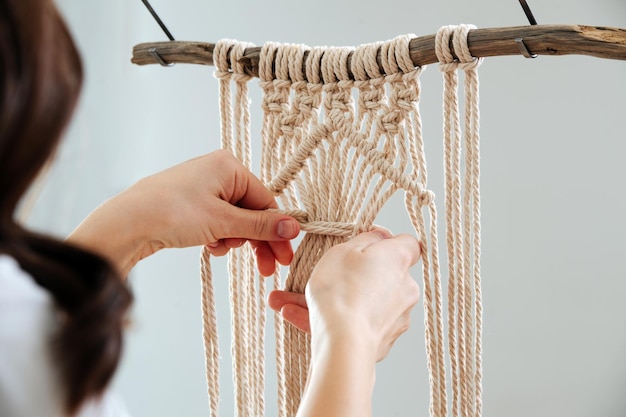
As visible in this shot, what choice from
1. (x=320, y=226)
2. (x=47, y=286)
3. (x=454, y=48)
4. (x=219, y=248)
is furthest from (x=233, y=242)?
(x=47, y=286)

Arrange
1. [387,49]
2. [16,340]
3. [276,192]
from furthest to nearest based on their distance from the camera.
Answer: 1. [276,192]
2. [387,49]
3. [16,340]

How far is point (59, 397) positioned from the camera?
496 millimetres

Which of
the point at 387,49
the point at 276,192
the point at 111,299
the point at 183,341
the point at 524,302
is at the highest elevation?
the point at 387,49

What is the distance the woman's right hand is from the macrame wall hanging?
0.06 m

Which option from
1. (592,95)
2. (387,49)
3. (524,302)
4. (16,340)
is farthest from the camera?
(524,302)

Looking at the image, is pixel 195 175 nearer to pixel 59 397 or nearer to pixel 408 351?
pixel 59 397

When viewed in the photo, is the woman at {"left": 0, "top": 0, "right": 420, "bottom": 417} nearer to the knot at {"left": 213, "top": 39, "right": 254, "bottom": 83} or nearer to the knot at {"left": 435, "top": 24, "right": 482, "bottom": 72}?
the knot at {"left": 435, "top": 24, "right": 482, "bottom": 72}

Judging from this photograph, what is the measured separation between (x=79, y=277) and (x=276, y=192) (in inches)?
22.5

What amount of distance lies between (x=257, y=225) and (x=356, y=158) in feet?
0.53

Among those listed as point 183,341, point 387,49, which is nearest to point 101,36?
point 183,341

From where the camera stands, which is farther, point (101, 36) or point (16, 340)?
point (101, 36)

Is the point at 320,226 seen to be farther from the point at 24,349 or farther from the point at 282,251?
the point at 24,349

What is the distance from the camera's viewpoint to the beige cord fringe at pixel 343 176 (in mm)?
940

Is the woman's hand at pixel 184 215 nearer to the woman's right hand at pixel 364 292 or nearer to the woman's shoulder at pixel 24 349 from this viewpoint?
the woman's right hand at pixel 364 292
